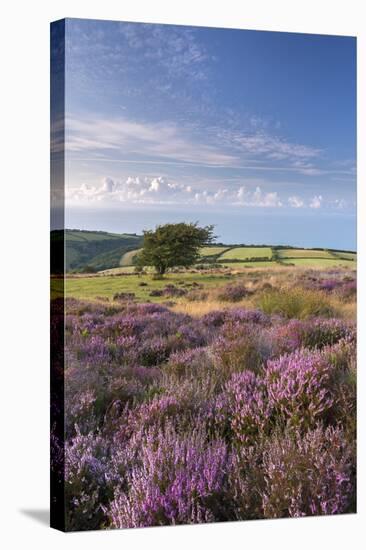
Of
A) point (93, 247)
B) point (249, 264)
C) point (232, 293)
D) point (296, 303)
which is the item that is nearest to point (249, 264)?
point (249, 264)

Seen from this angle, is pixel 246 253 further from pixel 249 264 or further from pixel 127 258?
pixel 127 258

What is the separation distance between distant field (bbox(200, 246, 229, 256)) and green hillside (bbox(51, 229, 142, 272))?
19.3 inches

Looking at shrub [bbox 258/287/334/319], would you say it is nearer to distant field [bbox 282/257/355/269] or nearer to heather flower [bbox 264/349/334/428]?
distant field [bbox 282/257/355/269]

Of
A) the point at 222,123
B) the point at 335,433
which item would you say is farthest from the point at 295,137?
the point at 335,433

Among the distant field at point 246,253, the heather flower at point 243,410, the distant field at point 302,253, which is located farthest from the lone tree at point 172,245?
the heather flower at point 243,410

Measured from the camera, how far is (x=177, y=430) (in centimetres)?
673

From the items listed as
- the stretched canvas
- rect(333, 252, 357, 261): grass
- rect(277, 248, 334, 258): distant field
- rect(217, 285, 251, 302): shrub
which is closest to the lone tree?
the stretched canvas

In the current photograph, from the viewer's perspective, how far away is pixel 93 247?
663cm

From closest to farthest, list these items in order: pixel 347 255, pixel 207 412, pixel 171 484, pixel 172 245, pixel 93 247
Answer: pixel 171 484
pixel 93 247
pixel 207 412
pixel 172 245
pixel 347 255

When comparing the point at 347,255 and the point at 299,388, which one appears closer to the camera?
the point at 299,388

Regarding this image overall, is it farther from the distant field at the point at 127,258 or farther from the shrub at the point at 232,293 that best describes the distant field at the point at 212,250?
the distant field at the point at 127,258

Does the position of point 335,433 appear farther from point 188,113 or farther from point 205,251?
point 188,113

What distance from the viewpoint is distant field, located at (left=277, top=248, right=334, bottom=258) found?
735 cm

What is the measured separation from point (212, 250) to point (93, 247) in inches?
37.0
